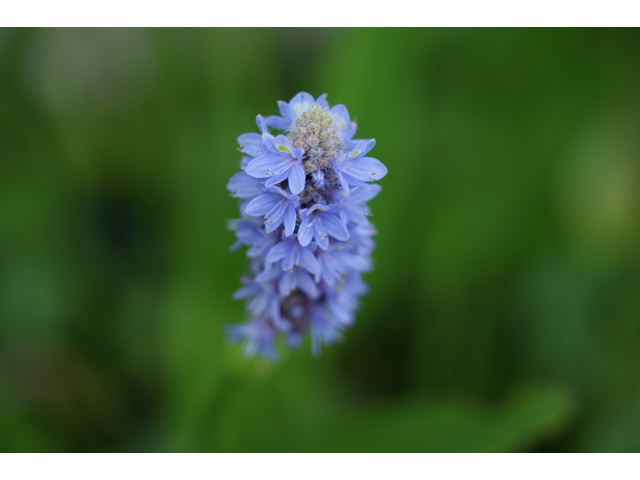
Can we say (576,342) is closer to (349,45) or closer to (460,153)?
(460,153)

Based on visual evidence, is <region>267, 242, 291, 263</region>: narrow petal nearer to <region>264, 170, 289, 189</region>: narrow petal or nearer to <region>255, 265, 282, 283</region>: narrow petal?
<region>255, 265, 282, 283</region>: narrow petal

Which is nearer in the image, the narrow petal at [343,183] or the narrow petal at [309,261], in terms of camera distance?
the narrow petal at [343,183]

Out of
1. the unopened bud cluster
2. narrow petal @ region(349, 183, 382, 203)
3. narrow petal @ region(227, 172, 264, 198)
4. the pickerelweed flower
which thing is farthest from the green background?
the unopened bud cluster

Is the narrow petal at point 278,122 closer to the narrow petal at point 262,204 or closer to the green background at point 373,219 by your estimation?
the narrow petal at point 262,204

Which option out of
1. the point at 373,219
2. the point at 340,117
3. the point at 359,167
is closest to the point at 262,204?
the point at 359,167

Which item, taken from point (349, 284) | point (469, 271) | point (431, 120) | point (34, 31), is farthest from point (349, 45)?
point (34, 31)

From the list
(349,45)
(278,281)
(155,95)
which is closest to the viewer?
A: (278,281)

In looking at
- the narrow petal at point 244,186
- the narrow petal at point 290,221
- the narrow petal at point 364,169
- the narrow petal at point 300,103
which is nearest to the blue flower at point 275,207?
the narrow petal at point 290,221
